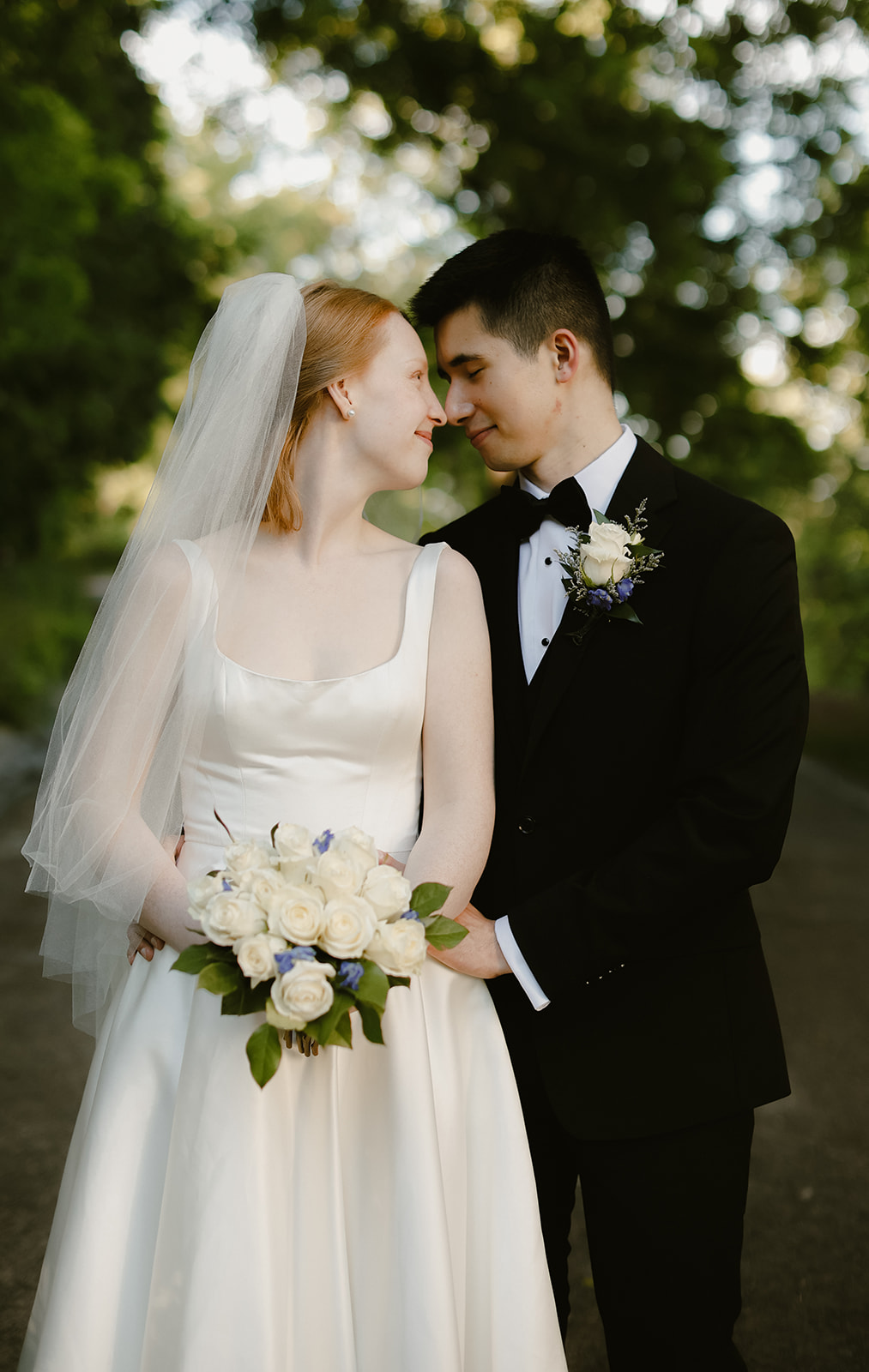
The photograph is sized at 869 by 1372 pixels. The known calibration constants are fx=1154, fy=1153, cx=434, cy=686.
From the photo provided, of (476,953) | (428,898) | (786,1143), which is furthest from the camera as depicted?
(786,1143)

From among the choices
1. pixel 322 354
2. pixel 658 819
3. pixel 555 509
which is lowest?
pixel 658 819

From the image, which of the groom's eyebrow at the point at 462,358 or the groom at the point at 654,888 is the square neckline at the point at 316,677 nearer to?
the groom at the point at 654,888

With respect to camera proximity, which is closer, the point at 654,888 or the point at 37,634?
the point at 654,888

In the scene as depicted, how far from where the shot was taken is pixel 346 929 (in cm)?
181

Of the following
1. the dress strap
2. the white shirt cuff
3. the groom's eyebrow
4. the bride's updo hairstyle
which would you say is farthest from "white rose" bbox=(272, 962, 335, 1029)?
the groom's eyebrow

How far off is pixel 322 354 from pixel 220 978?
1.35 metres

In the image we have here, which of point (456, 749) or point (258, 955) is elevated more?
point (456, 749)

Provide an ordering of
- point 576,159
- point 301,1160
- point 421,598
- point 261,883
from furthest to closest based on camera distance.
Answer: point 576,159 → point 421,598 → point 301,1160 → point 261,883

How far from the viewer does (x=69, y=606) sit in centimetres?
2023

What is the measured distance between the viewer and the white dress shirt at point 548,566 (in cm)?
259

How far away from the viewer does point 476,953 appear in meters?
2.33

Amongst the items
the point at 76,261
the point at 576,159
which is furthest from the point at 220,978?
the point at 76,261

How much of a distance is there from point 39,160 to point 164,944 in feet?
34.2

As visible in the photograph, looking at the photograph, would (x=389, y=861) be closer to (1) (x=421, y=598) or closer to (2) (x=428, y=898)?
(2) (x=428, y=898)
